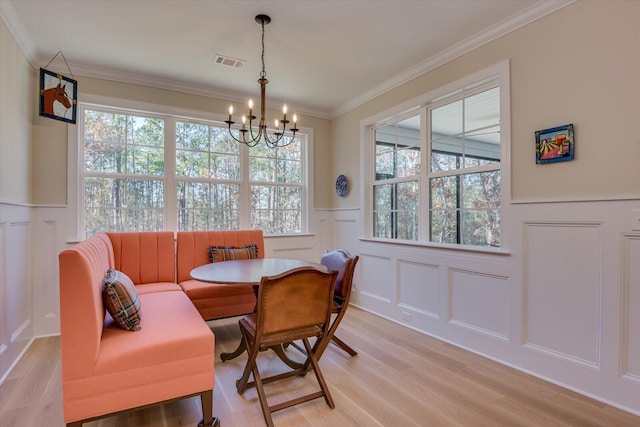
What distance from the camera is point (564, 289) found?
2.29m

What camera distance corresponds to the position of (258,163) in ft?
14.5

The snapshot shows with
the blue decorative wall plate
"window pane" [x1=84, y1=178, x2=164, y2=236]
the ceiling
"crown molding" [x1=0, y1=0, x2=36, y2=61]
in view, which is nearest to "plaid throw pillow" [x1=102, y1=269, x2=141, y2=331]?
"window pane" [x1=84, y1=178, x2=164, y2=236]

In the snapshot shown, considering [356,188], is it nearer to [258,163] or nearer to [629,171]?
[258,163]

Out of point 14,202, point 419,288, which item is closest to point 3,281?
point 14,202

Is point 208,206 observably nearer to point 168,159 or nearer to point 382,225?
point 168,159

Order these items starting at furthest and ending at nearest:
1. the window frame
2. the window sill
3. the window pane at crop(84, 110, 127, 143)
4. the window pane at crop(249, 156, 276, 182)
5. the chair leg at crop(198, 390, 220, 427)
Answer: the window pane at crop(249, 156, 276, 182) → the window pane at crop(84, 110, 127, 143) → the window frame → the window sill → the chair leg at crop(198, 390, 220, 427)

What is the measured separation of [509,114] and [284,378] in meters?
2.67

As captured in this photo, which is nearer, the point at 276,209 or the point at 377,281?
the point at 377,281

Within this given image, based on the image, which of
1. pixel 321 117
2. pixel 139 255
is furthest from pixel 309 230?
pixel 139 255

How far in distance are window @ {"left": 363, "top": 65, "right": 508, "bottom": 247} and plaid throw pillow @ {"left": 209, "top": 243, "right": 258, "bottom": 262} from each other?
1.54 m

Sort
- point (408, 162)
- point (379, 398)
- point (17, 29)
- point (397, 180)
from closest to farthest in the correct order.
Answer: point (379, 398) → point (17, 29) → point (408, 162) → point (397, 180)

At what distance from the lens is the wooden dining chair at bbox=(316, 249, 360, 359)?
2.44 m

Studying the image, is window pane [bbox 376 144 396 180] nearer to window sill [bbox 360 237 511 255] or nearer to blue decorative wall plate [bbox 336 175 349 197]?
blue decorative wall plate [bbox 336 175 349 197]

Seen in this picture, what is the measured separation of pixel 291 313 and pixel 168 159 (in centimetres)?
276
